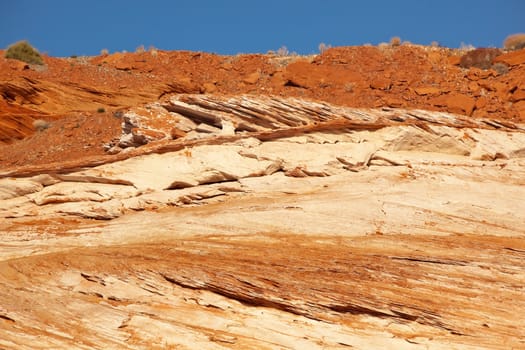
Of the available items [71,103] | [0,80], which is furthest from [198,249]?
[0,80]

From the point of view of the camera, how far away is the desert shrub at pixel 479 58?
73.5 ft

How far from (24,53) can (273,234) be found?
75.2 feet

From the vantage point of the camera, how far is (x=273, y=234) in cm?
1095

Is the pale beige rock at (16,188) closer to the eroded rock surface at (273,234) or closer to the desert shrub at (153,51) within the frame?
the eroded rock surface at (273,234)

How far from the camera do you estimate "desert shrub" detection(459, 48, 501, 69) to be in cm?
2239

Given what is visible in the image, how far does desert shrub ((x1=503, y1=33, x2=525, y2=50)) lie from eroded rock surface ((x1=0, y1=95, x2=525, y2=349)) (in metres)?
11.0

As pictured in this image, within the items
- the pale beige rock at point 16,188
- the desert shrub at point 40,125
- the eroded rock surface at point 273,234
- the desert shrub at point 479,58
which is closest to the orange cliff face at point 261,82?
the desert shrub at point 479,58

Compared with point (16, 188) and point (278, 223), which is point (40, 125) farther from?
point (278, 223)

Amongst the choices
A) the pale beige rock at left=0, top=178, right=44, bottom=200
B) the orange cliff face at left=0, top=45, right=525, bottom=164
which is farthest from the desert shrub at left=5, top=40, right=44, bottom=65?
the pale beige rock at left=0, top=178, right=44, bottom=200

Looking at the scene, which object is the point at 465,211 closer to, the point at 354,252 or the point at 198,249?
the point at 354,252

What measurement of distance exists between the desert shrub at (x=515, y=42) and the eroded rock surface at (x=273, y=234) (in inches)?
432

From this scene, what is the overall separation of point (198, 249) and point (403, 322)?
378cm

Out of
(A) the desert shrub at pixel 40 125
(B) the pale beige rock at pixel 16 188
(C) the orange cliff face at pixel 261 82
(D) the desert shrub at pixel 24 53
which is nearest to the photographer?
(B) the pale beige rock at pixel 16 188

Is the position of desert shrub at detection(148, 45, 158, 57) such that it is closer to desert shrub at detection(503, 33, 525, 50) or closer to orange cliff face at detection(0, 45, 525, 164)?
orange cliff face at detection(0, 45, 525, 164)
